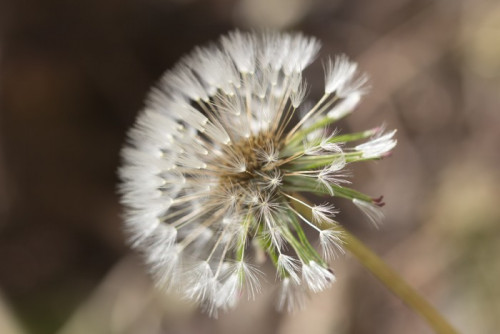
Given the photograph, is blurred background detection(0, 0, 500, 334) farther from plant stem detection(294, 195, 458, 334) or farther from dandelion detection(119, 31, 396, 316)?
dandelion detection(119, 31, 396, 316)

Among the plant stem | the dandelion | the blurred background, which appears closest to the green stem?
the plant stem

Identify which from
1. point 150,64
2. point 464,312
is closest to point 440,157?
point 464,312

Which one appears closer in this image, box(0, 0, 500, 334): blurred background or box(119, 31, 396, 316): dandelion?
box(119, 31, 396, 316): dandelion

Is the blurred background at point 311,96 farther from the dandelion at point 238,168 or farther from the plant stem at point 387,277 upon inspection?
the dandelion at point 238,168

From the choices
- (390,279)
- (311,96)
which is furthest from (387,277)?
(311,96)

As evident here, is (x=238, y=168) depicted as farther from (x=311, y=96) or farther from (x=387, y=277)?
(x=311, y=96)

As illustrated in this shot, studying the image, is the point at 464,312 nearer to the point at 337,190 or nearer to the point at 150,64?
the point at 337,190
